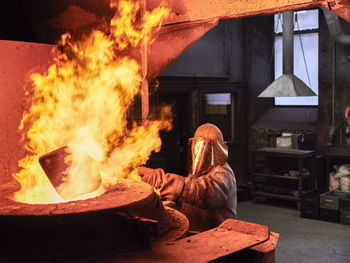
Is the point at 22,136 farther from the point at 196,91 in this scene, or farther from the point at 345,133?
the point at 345,133

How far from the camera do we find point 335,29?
8320mm

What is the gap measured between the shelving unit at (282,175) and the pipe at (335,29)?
7.06 feet

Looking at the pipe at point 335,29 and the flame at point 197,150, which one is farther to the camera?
the pipe at point 335,29

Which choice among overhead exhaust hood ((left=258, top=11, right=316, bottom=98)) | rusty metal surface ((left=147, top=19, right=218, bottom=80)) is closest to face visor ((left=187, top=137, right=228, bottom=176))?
rusty metal surface ((left=147, top=19, right=218, bottom=80))

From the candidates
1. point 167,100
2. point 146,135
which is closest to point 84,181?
point 146,135

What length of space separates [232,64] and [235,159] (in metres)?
2.10

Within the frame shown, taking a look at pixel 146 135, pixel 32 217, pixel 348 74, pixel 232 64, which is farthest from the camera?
pixel 232 64

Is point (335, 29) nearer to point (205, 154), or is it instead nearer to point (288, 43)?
point (288, 43)

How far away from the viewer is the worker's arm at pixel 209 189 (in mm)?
3531

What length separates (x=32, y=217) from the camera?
104 inches

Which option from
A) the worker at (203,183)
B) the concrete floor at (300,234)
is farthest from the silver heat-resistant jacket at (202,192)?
the concrete floor at (300,234)

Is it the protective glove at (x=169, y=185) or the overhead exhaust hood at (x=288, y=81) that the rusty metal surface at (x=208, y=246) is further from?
the overhead exhaust hood at (x=288, y=81)

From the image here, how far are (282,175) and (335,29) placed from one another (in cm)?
291

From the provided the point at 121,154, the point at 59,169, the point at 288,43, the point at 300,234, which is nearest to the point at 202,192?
the point at 121,154
